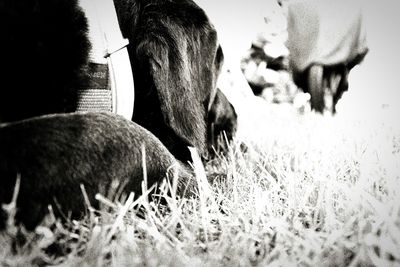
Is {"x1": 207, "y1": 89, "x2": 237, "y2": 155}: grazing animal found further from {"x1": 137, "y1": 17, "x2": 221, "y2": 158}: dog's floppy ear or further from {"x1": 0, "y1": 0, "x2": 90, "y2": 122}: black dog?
{"x1": 0, "y1": 0, "x2": 90, "y2": 122}: black dog

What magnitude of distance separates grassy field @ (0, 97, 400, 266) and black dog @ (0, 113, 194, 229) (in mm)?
44

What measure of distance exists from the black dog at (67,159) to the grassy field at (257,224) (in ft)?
0.14

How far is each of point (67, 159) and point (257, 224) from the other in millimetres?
487

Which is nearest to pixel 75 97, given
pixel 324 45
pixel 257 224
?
pixel 257 224

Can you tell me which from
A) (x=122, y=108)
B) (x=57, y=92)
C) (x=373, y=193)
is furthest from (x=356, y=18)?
(x=57, y=92)

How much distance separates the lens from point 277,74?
1736 millimetres

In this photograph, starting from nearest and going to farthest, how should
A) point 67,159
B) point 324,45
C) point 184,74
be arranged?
point 67,159 < point 184,74 < point 324,45

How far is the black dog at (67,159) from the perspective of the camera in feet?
2.24

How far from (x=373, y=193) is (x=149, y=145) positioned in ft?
2.13

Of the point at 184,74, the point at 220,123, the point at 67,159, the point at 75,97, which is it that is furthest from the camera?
the point at 220,123

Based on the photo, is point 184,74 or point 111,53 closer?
point 111,53

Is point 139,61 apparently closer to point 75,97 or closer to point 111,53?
point 111,53

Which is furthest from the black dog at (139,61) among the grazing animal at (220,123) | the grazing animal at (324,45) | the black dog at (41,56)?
the grazing animal at (324,45)

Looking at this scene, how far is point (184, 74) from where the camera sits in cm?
111
